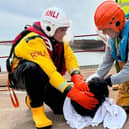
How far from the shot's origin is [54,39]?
2068mm

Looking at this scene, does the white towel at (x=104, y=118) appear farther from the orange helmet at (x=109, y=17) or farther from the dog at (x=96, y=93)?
the orange helmet at (x=109, y=17)

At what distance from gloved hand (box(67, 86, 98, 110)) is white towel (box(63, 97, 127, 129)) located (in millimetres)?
78

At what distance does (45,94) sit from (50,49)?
0.37m

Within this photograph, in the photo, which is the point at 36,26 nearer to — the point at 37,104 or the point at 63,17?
the point at 63,17

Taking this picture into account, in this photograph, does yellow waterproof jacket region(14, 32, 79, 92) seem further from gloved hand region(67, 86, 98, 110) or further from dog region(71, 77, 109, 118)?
dog region(71, 77, 109, 118)

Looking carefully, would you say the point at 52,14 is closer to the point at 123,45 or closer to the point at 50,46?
the point at 50,46

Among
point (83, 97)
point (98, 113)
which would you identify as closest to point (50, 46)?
point (83, 97)

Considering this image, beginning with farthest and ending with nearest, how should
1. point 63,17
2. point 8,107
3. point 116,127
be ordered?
point 8,107 → point 63,17 → point 116,127

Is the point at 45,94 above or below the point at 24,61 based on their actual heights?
below

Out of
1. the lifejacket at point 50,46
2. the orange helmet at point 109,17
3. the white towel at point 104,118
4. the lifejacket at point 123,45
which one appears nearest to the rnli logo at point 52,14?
the lifejacket at point 50,46

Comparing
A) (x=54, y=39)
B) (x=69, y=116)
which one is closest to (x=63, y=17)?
(x=54, y=39)

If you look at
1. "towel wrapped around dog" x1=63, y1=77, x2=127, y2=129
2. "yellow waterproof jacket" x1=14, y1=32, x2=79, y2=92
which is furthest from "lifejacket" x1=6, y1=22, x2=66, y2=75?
"towel wrapped around dog" x1=63, y1=77, x2=127, y2=129

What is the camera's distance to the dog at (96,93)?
1919 millimetres

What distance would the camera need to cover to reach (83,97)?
1.86m
